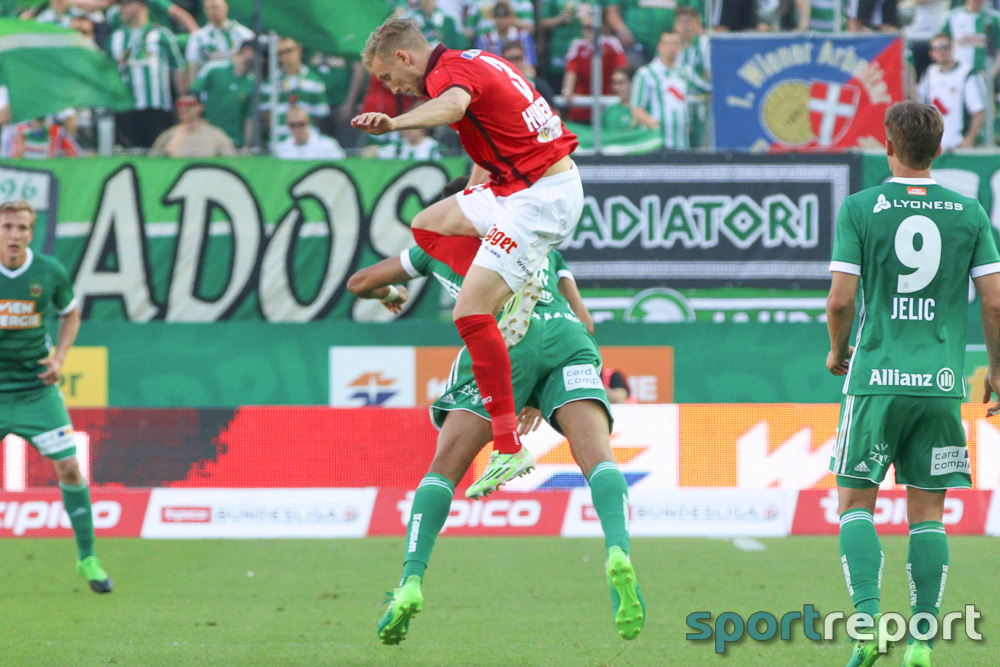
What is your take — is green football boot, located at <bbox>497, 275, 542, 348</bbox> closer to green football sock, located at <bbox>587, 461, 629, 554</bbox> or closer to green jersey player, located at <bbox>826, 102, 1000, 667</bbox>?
green football sock, located at <bbox>587, 461, 629, 554</bbox>

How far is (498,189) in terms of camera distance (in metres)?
4.83

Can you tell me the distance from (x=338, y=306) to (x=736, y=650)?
752 cm

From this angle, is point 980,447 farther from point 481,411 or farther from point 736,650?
point 481,411

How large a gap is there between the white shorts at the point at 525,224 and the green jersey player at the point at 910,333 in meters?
1.06

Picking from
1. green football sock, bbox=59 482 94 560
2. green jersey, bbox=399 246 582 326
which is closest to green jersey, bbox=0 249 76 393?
green football sock, bbox=59 482 94 560

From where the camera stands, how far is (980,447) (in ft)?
30.3

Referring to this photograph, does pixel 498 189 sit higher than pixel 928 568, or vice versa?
pixel 498 189

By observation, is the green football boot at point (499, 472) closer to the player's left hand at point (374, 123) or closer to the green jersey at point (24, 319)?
the player's left hand at point (374, 123)

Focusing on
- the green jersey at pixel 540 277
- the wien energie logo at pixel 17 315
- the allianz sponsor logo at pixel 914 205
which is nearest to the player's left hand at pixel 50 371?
the wien energie logo at pixel 17 315

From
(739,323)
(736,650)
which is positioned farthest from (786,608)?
(739,323)

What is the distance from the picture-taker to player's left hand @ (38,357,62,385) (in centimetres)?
733

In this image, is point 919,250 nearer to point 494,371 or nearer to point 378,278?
point 494,371

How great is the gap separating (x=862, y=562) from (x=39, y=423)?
4961mm

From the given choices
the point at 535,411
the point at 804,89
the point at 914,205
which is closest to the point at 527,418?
the point at 535,411
